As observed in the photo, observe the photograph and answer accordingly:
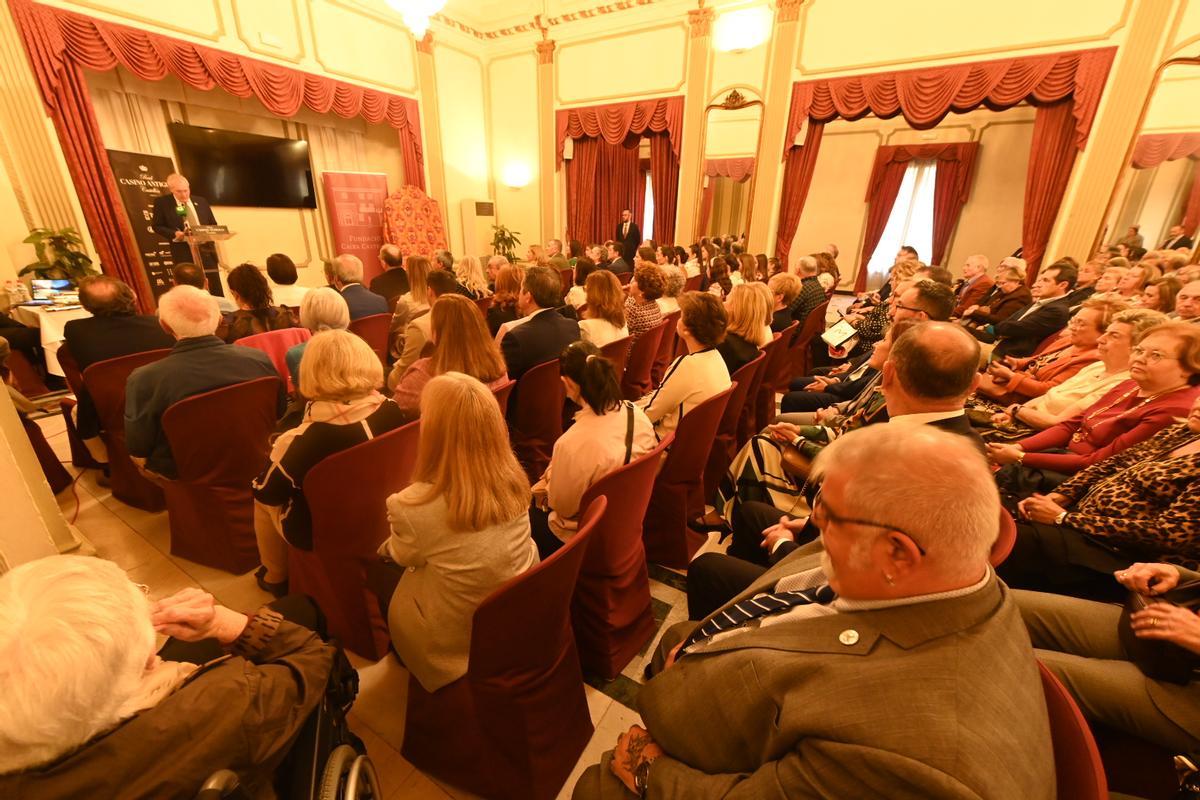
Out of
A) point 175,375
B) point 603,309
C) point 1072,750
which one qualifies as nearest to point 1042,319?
point 603,309

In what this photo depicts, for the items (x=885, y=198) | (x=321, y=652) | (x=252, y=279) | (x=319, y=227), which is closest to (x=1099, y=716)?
(x=321, y=652)

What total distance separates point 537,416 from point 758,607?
1.76 metres

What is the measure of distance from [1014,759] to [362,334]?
3.50 m

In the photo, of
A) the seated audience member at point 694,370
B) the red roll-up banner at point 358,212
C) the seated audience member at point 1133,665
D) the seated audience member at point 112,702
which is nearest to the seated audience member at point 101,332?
the seated audience member at point 112,702

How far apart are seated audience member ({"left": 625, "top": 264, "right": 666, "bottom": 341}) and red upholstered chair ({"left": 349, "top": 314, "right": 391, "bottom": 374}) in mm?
1710

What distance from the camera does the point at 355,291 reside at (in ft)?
11.6

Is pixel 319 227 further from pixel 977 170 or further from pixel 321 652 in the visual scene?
pixel 977 170

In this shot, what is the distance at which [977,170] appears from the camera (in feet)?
27.8

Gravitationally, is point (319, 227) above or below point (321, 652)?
above

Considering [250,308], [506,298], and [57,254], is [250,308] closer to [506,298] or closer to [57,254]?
[506,298]

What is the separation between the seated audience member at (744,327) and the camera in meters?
2.70

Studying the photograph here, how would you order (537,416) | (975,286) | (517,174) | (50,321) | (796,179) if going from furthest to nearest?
1. (517,174)
2. (796,179)
3. (975,286)
4. (50,321)
5. (537,416)

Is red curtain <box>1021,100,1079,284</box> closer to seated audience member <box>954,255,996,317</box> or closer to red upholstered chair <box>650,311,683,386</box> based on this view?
seated audience member <box>954,255,996,317</box>

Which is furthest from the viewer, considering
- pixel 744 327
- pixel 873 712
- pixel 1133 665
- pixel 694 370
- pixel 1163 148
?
pixel 1163 148
